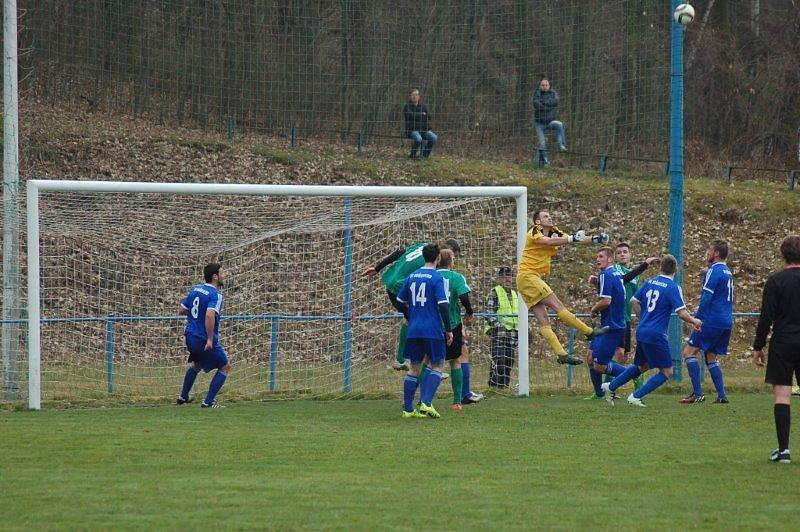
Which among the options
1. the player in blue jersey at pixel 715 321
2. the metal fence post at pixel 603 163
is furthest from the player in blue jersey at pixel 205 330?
the metal fence post at pixel 603 163

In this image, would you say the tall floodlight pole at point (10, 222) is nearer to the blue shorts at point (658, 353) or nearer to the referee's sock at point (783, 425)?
the blue shorts at point (658, 353)

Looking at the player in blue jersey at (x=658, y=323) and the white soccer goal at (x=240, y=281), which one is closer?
the player in blue jersey at (x=658, y=323)

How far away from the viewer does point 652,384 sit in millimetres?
14016

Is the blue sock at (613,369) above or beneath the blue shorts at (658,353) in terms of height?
beneath

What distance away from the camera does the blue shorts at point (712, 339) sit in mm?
14906

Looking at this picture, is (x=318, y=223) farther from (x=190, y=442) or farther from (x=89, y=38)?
(x=89, y=38)

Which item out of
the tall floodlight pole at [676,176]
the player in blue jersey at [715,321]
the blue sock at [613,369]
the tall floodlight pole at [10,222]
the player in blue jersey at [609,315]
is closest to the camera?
the player in blue jersey at [715,321]

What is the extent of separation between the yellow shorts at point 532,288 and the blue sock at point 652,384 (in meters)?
1.71

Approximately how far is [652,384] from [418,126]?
40.3 feet

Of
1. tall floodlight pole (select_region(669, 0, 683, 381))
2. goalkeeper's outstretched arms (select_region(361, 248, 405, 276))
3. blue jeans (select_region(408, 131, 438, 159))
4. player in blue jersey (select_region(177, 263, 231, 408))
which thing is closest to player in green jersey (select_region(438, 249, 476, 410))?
goalkeeper's outstretched arms (select_region(361, 248, 405, 276))

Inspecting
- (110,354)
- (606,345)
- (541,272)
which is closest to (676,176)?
(606,345)

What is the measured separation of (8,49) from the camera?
15.5 meters

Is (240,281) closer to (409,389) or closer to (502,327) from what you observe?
(502,327)

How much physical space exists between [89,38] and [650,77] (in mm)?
12062
